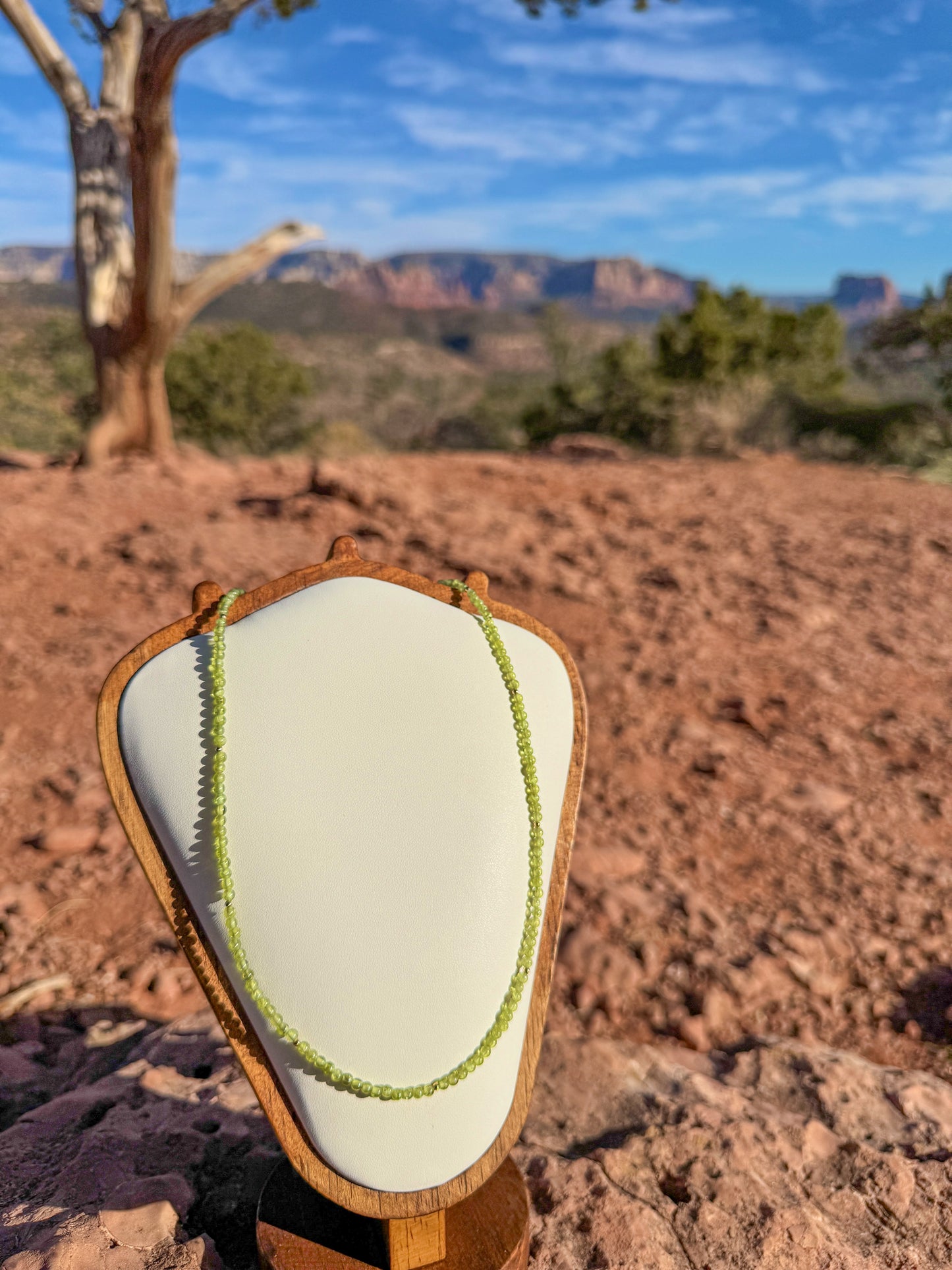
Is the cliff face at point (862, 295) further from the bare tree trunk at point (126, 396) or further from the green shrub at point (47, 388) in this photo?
the bare tree trunk at point (126, 396)

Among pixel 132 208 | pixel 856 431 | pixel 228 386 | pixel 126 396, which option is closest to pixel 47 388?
pixel 228 386

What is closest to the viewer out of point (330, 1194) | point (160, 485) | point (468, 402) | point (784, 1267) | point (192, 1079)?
point (330, 1194)

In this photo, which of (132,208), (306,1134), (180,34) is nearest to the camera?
(306,1134)

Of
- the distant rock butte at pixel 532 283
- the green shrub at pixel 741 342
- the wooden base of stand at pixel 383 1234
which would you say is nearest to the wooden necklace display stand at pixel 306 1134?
the wooden base of stand at pixel 383 1234

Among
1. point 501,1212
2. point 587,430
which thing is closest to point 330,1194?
point 501,1212

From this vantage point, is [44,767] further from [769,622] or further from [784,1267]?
[769,622]

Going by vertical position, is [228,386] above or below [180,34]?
Answer: below

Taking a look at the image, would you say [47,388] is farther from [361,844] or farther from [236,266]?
[361,844]
